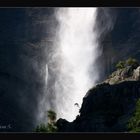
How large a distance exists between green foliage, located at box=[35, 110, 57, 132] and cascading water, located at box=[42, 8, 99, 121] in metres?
0.76

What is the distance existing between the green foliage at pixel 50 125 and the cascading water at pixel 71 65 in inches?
29.7

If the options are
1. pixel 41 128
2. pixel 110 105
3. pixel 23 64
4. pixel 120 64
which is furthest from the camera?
pixel 23 64

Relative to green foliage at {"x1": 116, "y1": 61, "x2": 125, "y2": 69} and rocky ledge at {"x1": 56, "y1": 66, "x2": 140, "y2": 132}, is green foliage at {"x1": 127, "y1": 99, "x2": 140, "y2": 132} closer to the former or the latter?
rocky ledge at {"x1": 56, "y1": 66, "x2": 140, "y2": 132}

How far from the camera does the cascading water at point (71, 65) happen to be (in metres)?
64.8

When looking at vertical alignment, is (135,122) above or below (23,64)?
below

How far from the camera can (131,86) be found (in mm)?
64812

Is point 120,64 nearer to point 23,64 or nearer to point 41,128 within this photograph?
point 23,64

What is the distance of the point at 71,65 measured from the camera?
218 feet

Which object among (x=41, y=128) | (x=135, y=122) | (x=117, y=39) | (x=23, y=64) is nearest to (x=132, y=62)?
(x=117, y=39)

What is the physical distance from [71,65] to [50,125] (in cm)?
834

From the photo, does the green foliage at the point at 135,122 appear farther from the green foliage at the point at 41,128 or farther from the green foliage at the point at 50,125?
the green foliage at the point at 41,128

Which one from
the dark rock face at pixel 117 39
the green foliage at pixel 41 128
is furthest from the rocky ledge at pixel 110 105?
the dark rock face at pixel 117 39

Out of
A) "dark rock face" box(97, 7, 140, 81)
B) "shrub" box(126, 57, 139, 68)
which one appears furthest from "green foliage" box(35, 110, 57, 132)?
"shrub" box(126, 57, 139, 68)

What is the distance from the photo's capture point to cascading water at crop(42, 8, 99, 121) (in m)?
64.8
